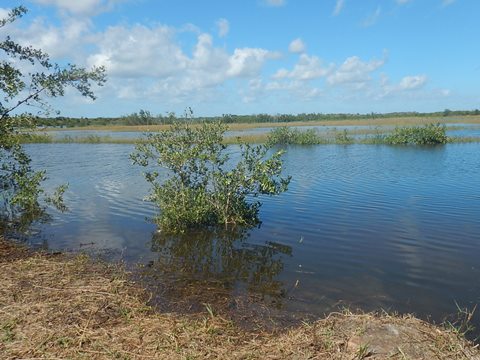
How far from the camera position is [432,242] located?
46.0ft

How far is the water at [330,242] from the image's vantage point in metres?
10.6

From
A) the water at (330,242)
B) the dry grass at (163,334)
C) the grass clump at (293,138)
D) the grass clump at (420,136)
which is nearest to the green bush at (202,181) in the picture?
the water at (330,242)

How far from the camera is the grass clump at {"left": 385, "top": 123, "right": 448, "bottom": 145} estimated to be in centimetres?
5022

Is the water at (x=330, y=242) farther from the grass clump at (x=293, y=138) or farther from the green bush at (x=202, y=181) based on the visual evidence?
the grass clump at (x=293, y=138)

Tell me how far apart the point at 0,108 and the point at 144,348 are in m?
11.8


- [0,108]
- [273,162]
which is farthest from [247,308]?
[0,108]

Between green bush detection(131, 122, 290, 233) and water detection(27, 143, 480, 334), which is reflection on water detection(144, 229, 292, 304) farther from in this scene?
green bush detection(131, 122, 290, 233)

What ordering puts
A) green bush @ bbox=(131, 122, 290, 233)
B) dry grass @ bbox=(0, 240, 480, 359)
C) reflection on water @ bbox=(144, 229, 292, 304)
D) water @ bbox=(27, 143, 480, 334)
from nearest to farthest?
dry grass @ bbox=(0, 240, 480, 359) < water @ bbox=(27, 143, 480, 334) < reflection on water @ bbox=(144, 229, 292, 304) < green bush @ bbox=(131, 122, 290, 233)

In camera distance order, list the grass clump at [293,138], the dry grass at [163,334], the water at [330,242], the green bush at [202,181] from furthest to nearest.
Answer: the grass clump at [293,138] < the green bush at [202,181] < the water at [330,242] < the dry grass at [163,334]

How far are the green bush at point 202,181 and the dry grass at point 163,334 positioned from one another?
6629mm

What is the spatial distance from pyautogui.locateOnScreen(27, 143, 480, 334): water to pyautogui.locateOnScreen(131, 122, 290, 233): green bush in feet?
2.94

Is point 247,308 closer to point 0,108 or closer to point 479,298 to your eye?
point 479,298

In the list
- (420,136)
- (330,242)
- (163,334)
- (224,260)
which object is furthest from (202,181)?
(420,136)

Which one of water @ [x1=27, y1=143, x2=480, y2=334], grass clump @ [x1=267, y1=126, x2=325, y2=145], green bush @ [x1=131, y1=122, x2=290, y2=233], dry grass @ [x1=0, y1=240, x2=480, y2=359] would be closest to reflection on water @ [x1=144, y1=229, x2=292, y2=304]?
water @ [x1=27, y1=143, x2=480, y2=334]
